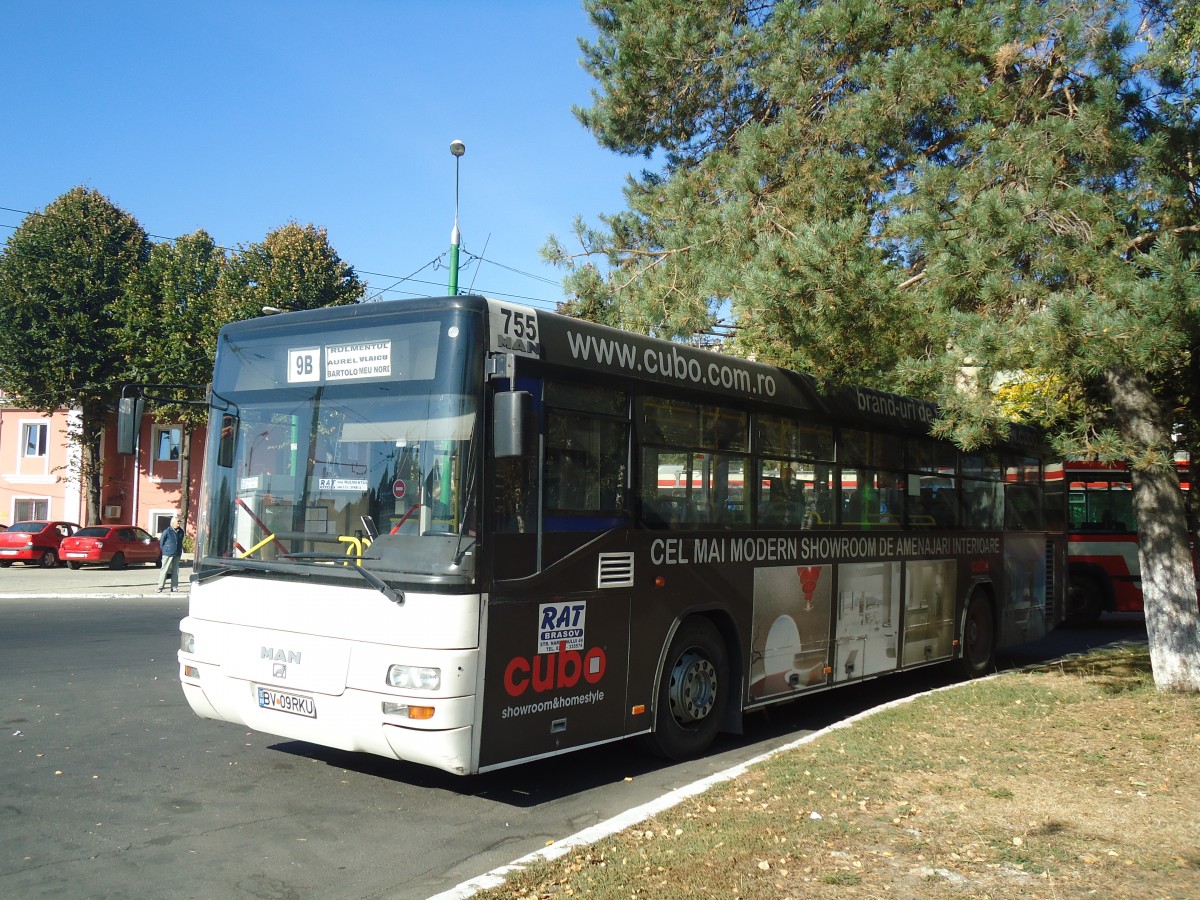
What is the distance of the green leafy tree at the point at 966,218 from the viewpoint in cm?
864

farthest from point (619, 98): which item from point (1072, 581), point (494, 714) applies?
point (1072, 581)

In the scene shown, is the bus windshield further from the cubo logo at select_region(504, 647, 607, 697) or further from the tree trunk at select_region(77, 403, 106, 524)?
the tree trunk at select_region(77, 403, 106, 524)

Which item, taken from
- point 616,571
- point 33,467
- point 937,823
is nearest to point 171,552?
point 616,571

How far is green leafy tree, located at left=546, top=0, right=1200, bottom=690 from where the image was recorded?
864cm

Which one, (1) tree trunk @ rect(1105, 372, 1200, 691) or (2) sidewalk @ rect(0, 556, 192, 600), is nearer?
(1) tree trunk @ rect(1105, 372, 1200, 691)

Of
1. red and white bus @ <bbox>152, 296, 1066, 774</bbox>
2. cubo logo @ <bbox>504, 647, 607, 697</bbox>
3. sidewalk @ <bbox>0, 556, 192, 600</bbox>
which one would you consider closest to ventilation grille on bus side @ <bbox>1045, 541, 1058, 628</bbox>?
red and white bus @ <bbox>152, 296, 1066, 774</bbox>

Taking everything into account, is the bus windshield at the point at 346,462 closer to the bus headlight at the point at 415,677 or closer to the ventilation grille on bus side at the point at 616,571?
the bus headlight at the point at 415,677

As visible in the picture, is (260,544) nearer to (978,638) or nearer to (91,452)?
(978,638)

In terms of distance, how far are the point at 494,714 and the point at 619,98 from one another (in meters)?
8.07

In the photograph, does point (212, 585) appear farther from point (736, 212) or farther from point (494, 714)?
point (736, 212)

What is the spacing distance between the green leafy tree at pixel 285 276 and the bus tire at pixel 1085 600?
2845 cm

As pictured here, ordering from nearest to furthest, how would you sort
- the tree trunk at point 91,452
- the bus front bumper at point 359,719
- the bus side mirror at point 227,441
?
the bus front bumper at point 359,719 → the bus side mirror at point 227,441 → the tree trunk at point 91,452

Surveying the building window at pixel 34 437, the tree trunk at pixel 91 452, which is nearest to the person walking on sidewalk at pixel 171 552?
the tree trunk at pixel 91 452

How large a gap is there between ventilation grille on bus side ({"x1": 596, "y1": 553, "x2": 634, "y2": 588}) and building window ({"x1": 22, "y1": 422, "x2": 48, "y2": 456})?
48.7m
